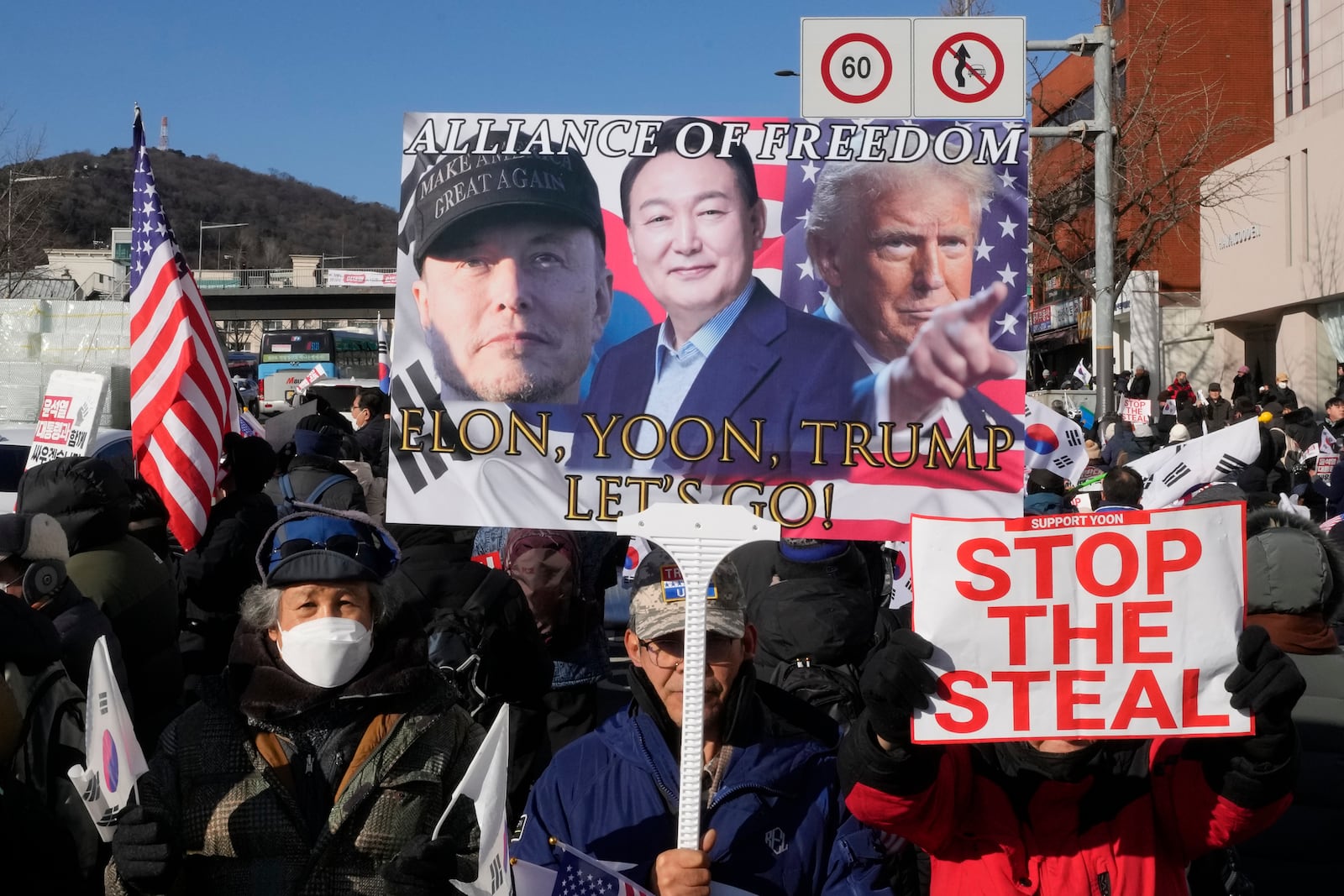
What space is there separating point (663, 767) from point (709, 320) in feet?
8.60

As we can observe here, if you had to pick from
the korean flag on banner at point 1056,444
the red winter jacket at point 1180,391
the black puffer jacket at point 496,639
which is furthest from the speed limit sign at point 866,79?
the red winter jacket at point 1180,391

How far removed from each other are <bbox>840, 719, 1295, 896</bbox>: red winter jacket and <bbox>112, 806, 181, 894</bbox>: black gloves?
4.50 feet

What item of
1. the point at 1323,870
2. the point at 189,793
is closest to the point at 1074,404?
the point at 1323,870

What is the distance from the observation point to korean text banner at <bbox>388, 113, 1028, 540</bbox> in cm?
546

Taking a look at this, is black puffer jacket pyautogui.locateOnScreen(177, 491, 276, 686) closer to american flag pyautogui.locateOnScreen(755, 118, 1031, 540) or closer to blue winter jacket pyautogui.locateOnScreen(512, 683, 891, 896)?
american flag pyautogui.locateOnScreen(755, 118, 1031, 540)

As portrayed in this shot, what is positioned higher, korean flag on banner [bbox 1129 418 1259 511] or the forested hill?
the forested hill

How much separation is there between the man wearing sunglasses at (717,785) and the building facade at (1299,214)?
28.4 meters

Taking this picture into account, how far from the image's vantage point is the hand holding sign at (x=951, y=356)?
545 cm

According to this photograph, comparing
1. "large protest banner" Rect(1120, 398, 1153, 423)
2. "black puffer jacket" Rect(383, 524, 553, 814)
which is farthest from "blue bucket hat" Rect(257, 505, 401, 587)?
"large protest banner" Rect(1120, 398, 1153, 423)

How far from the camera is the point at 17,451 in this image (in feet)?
36.0

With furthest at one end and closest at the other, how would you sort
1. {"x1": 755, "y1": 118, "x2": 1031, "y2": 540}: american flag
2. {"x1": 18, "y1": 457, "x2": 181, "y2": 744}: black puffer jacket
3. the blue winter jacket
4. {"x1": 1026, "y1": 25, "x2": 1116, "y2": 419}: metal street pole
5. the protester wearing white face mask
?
{"x1": 1026, "y1": 25, "x2": 1116, "y2": 419}: metal street pole < {"x1": 755, "y1": 118, "x2": 1031, "y2": 540}: american flag < {"x1": 18, "y1": 457, "x2": 181, "y2": 744}: black puffer jacket < the blue winter jacket < the protester wearing white face mask

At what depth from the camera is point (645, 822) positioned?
126 inches

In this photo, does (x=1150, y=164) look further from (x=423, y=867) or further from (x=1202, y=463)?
(x=423, y=867)

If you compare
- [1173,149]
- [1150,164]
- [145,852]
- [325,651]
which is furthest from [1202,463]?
[1173,149]
